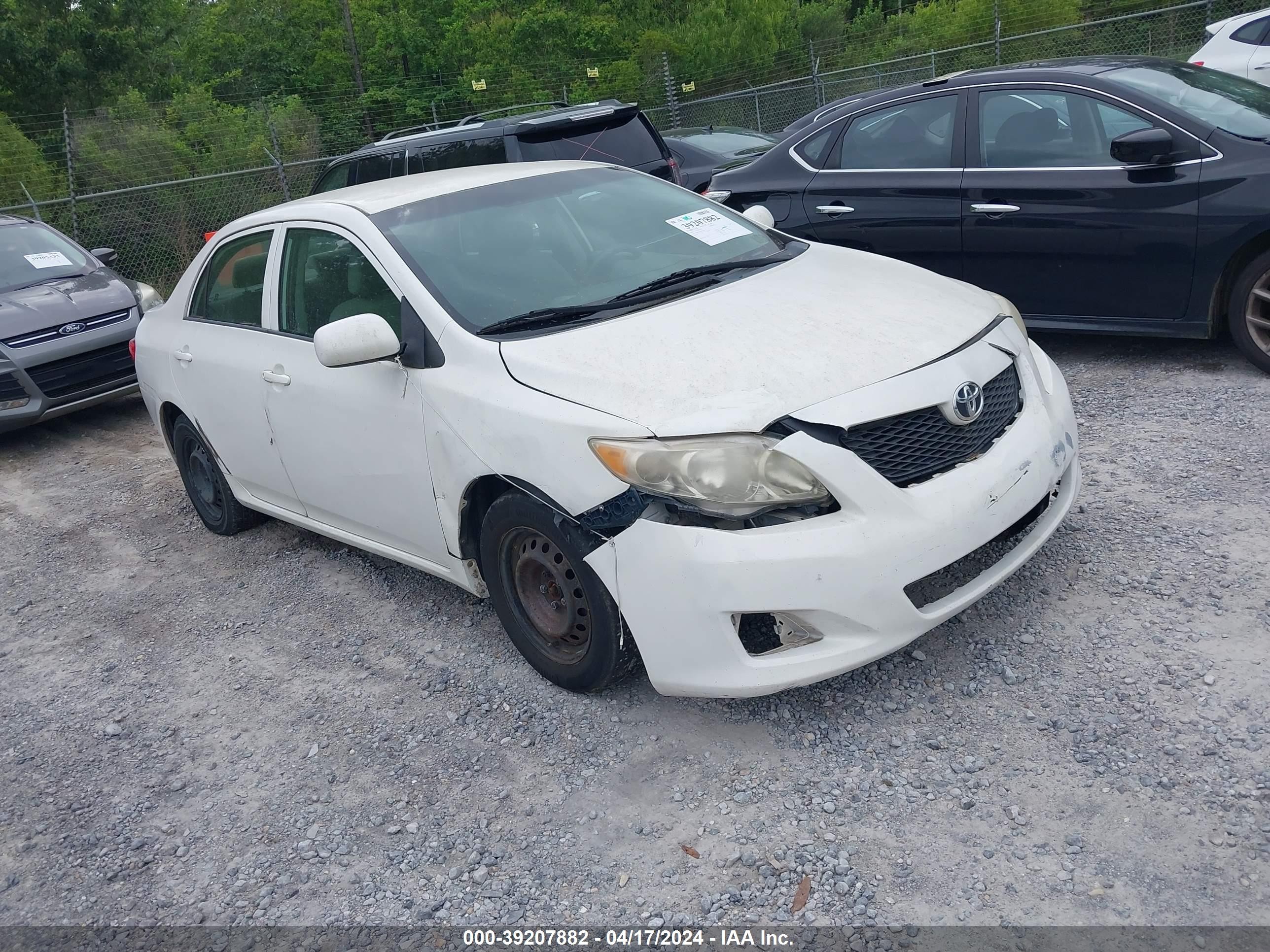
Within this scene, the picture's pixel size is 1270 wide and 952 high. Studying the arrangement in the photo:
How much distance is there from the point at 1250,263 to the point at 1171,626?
2.55 meters

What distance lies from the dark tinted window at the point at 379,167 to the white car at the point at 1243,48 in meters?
7.42

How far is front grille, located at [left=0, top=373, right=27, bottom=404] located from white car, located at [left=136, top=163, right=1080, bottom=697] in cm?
373

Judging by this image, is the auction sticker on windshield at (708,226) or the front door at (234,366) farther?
the front door at (234,366)

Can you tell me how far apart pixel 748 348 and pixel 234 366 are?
2492 millimetres

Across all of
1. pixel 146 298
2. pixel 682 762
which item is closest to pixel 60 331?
pixel 146 298

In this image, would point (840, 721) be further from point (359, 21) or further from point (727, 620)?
point (359, 21)

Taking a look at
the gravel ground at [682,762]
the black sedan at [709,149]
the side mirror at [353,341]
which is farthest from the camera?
the black sedan at [709,149]

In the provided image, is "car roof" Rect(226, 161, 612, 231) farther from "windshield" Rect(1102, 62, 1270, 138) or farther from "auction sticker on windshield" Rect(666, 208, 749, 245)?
"windshield" Rect(1102, 62, 1270, 138)

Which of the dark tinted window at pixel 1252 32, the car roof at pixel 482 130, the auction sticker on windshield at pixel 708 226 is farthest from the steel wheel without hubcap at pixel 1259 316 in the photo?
the dark tinted window at pixel 1252 32

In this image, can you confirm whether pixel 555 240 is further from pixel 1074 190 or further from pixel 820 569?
pixel 1074 190

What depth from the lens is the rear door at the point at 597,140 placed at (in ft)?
26.0

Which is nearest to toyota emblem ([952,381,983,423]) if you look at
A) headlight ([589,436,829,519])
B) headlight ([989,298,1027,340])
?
headlight ([589,436,829,519])

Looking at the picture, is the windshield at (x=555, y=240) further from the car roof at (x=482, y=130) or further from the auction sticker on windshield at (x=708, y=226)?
the car roof at (x=482, y=130)

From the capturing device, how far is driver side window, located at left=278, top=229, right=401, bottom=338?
3891 mm
